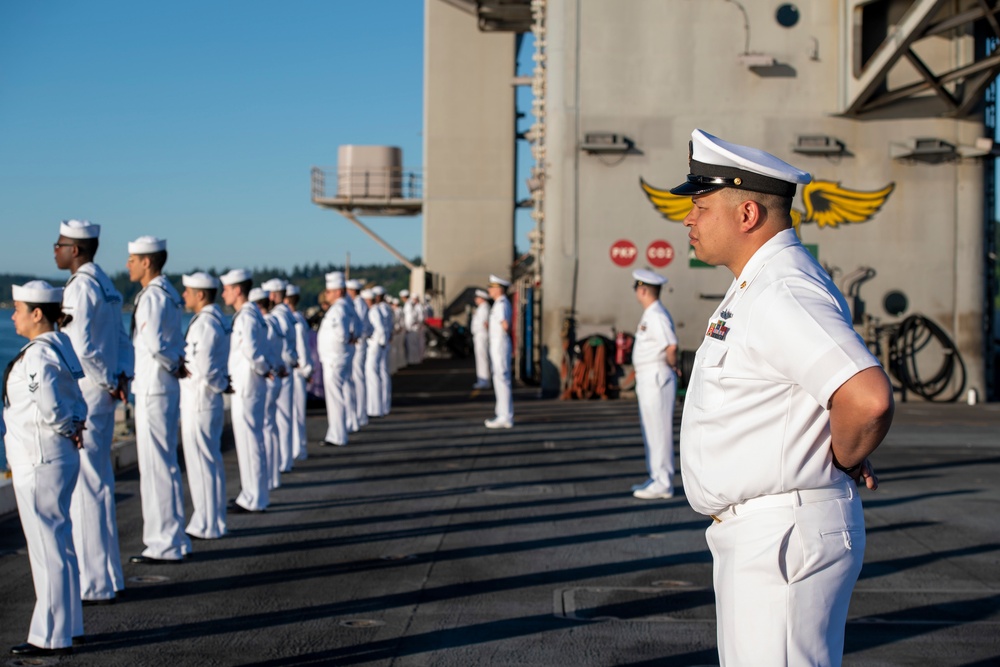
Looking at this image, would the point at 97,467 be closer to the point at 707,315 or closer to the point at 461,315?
the point at 707,315

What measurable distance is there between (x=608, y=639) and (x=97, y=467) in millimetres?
3282

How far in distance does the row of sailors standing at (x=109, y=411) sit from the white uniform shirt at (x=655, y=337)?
3.47m

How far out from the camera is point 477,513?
987 centimetres

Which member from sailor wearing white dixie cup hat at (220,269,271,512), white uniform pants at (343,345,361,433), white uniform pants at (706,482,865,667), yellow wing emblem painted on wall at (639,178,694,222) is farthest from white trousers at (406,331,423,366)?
white uniform pants at (706,482,865,667)

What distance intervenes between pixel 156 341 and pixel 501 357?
931 centimetres

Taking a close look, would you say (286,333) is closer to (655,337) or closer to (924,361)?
(655,337)

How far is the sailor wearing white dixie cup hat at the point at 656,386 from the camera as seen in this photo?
34.3 feet

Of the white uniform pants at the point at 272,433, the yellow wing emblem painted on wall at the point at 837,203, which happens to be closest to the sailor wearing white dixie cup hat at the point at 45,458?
the white uniform pants at the point at 272,433

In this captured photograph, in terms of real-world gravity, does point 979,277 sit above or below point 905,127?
below


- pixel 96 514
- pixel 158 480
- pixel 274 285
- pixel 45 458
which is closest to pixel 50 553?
pixel 45 458

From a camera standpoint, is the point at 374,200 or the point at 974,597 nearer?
the point at 974,597

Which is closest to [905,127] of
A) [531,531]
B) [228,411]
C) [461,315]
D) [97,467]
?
[228,411]

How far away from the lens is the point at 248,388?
400 inches

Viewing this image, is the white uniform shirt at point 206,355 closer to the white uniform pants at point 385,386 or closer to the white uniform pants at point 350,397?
the white uniform pants at point 350,397
